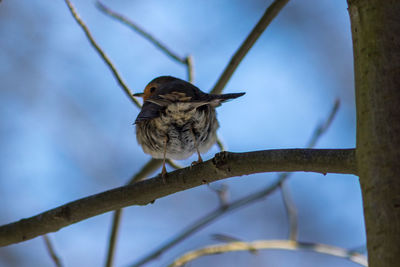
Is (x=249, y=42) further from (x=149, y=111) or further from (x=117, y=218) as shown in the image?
(x=117, y=218)

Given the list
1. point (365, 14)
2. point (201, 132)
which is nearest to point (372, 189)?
point (365, 14)

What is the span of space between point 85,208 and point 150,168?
139 centimetres

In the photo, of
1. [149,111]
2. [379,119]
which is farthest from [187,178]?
[379,119]

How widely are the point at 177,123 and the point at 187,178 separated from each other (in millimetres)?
1316

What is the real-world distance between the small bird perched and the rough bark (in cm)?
206

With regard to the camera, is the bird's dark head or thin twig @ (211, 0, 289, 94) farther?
the bird's dark head

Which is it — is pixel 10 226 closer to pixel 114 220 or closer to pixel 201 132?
pixel 114 220

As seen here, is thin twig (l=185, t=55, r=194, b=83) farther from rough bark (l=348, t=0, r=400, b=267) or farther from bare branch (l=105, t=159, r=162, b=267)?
rough bark (l=348, t=0, r=400, b=267)

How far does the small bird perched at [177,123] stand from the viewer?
440 cm

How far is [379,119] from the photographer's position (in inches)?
77.1

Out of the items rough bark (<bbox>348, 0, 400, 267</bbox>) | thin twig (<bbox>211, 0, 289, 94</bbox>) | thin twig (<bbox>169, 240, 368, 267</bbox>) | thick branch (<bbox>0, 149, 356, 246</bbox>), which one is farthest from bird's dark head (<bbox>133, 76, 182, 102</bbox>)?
rough bark (<bbox>348, 0, 400, 267</bbox>)

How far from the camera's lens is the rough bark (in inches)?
71.6

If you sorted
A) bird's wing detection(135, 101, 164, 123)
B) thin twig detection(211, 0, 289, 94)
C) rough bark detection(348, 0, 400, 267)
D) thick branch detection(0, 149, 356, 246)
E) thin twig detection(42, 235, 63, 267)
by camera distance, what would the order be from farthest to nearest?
bird's wing detection(135, 101, 164, 123), thin twig detection(42, 235, 63, 267), thin twig detection(211, 0, 289, 94), thick branch detection(0, 149, 356, 246), rough bark detection(348, 0, 400, 267)

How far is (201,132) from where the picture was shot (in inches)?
195
